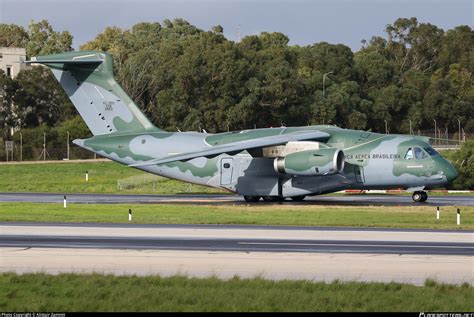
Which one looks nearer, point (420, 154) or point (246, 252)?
point (246, 252)

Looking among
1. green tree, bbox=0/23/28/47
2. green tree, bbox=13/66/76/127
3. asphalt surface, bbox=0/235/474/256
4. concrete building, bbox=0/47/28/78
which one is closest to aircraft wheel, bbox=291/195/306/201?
asphalt surface, bbox=0/235/474/256

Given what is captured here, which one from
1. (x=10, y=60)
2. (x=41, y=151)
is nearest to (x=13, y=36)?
(x=10, y=60)

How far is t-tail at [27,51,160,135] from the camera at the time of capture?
160ft

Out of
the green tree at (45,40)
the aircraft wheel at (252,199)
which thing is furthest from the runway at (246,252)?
the green tree at (45,40)

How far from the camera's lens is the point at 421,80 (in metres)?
120

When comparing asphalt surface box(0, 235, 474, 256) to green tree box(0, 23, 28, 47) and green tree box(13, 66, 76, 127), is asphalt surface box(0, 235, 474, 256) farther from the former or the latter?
green tree box(0, 23, 28, 47)

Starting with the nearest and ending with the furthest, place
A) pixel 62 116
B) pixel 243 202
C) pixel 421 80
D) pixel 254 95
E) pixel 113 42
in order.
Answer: pixel 243 202
pixel 254 95
pixel 62 116
pixel 421 80
pixel 113 42

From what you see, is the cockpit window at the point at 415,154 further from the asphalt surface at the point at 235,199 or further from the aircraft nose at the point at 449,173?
the asphalt surface at the point at 235,199

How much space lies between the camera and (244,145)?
44.0 meters

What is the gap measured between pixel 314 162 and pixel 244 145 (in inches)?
129

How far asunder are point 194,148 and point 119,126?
184 inches

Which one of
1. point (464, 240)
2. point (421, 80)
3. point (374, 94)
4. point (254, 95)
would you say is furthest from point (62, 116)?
point (464, 240)

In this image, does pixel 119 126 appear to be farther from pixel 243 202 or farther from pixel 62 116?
pixel 62 116

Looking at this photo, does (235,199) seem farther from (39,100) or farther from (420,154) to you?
(39,100)
